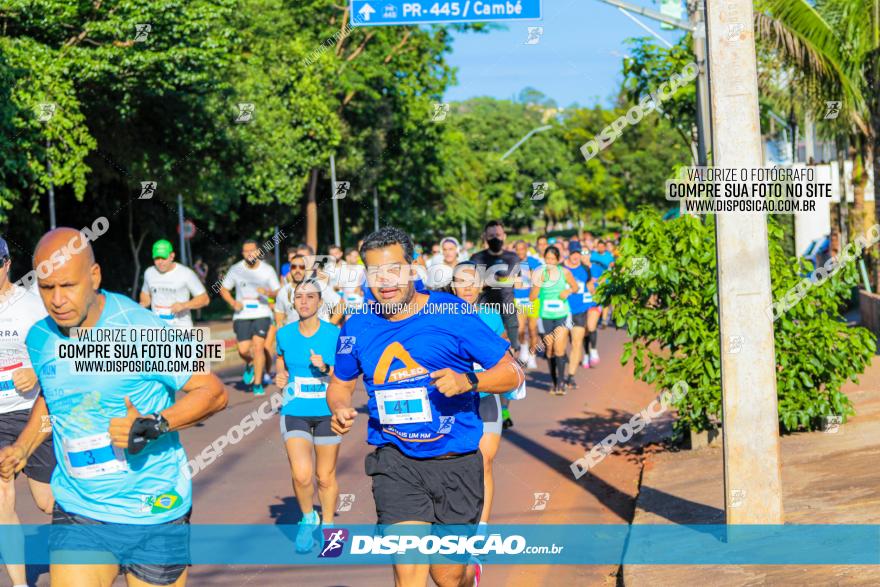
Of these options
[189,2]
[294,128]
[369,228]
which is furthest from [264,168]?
[369,228]

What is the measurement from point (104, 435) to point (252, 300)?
1130cm

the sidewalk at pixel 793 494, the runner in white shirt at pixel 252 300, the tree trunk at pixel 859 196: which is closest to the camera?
the sidewalk at pixel 793 494

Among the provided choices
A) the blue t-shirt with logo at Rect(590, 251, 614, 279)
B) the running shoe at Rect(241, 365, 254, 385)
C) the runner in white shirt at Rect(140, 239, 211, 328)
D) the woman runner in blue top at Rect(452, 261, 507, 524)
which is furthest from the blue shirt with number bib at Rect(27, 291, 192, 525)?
the blue t-shirt with logo at Rect(590, 251, 614, 279)

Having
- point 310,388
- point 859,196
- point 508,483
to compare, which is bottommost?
point 508,483

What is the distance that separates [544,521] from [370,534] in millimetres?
1228

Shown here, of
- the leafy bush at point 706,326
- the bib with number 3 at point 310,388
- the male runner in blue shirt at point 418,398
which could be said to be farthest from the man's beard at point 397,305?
the leafy bush at point 706,326

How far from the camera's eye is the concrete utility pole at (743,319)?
6.91m

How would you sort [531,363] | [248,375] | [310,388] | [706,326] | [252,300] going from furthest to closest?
1. [531,363]
2. [248,375]
3. [252,300]
4. [706,326]
5. [310,388]

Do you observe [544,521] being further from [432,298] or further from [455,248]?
[455,248]

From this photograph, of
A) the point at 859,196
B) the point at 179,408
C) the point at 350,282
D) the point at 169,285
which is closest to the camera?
the point at 179,408

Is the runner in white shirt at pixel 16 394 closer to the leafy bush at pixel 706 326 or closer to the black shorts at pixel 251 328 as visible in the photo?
the leafy bush at pixel 706 326

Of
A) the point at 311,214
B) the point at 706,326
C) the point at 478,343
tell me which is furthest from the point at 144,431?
the point at 311,214

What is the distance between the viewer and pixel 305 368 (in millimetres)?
7934

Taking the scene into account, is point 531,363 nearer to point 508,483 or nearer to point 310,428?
point 508,483
